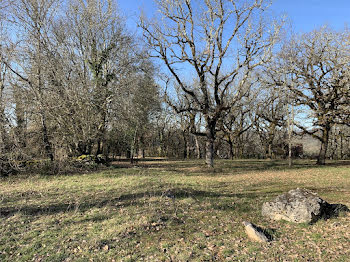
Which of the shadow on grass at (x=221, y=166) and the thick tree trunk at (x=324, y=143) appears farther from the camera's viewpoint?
the thick tree trunk at (x=324, y=143)

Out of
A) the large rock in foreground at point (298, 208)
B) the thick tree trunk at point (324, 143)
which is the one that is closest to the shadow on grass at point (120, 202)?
the large rock in foreground at point (298, 208)

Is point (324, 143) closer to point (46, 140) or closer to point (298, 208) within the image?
point (298, 208)

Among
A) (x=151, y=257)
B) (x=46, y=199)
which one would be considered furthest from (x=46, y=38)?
(x=151, y=257)

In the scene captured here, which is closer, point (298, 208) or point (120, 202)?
point (298, 208)

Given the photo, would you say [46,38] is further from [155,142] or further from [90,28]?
[155,142]

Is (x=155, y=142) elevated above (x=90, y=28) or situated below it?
below

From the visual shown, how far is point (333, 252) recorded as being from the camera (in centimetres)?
430

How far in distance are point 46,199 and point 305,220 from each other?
708 cm

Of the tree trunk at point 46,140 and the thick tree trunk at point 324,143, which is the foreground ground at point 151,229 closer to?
the tree trunk at point 46,140

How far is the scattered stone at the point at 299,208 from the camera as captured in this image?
5.70 metres

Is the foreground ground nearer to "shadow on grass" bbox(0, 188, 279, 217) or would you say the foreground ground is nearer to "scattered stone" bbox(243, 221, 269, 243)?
"shadow on grass" bbox(0, 188, 279, 217)

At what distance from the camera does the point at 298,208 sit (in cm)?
584

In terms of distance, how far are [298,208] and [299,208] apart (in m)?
0.02

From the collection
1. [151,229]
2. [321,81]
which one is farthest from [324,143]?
[151,229]
